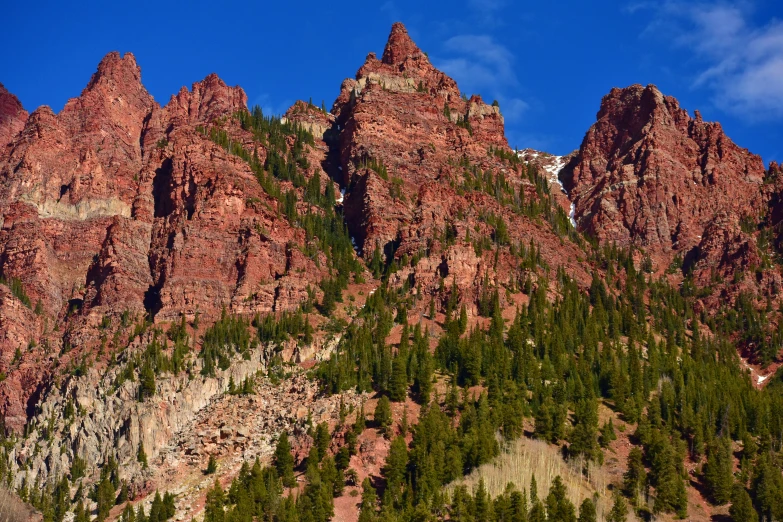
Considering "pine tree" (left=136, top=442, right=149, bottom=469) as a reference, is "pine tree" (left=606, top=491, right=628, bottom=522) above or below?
above

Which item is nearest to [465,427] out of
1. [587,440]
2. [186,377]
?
[587,440]

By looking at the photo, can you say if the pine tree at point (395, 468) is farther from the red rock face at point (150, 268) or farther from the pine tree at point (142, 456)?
the red rock face at point (150, 268)

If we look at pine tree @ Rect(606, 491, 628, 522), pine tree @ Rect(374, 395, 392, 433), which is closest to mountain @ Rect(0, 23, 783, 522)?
pine tree @ Rect(374, 395, 392, 433)

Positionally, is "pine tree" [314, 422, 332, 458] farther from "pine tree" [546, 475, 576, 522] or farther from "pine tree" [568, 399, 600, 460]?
"pine tree" [568, 399, 600, 460]

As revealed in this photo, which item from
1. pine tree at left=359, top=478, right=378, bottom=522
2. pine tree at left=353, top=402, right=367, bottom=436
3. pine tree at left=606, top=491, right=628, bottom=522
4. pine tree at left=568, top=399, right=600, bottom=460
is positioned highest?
pine tree at left=568, top=399, right=600, bottom=460

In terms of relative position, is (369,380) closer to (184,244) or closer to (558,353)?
(558,353)

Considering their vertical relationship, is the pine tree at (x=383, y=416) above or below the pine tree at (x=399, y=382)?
below

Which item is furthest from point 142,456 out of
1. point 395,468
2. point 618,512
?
point 618,512

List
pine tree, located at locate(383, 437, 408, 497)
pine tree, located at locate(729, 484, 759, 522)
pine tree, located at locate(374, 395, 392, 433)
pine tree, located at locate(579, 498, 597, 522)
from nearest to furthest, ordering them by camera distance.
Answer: pine tree, located at locate(579, 498, 597, 522)
pine tree, located at locate(729, 484, 759, 522)
pine tree, located at locate(383, 437, 408, 497)
pine tree, located at locate(374, 395, 392, 433)

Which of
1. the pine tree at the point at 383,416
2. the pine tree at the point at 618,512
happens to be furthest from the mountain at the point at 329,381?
the pine tree at the point at 618,512

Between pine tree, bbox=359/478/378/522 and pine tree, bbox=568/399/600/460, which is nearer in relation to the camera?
pine tree, bbox=359/478/378/522

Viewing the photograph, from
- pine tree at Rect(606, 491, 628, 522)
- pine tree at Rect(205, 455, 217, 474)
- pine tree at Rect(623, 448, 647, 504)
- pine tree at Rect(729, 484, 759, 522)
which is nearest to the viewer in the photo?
pine tree at Rect(606, 491, 628, 522)

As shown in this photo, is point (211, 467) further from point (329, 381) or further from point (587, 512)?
point (587, 512)

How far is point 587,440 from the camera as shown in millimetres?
141625
